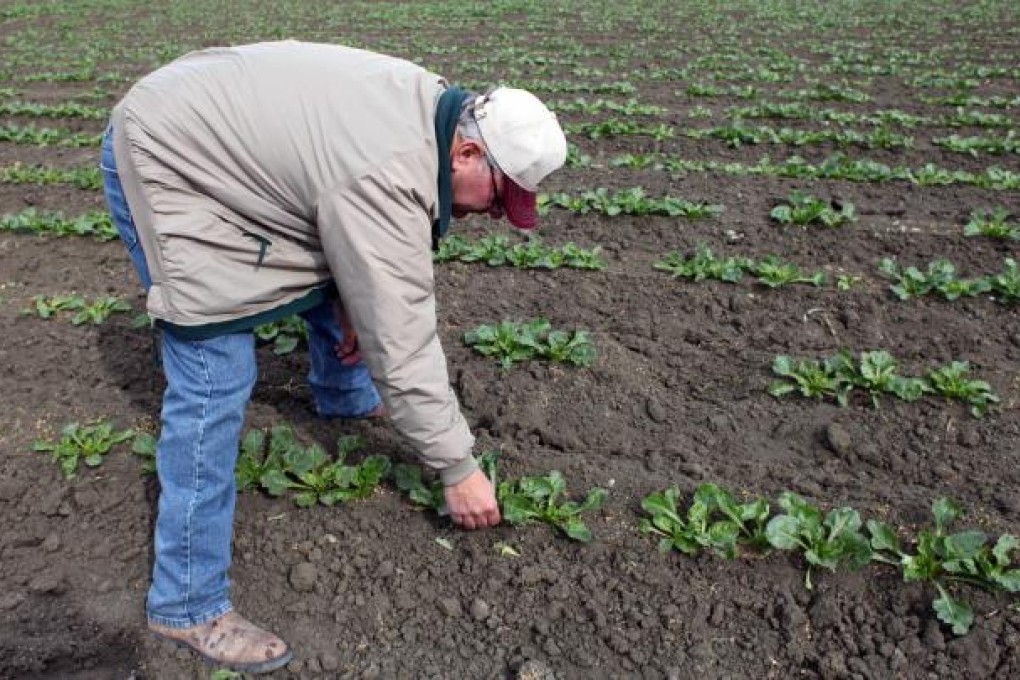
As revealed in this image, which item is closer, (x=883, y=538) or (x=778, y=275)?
(x=883, y=538)

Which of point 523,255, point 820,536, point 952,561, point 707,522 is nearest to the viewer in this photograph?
point 952,561

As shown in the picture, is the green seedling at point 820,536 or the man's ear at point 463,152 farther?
the green seedling at point 820,536

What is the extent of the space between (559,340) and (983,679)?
2.58 metres

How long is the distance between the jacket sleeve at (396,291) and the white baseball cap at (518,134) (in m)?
0.27

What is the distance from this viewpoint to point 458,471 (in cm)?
288

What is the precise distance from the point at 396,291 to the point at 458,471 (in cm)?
73

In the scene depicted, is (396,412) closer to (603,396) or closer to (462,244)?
(603,396)

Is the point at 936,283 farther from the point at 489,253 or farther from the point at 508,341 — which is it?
the point at 489,253

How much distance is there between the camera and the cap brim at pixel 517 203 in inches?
106

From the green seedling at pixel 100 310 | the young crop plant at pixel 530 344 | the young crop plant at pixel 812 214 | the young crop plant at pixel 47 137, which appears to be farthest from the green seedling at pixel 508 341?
the young crop plant at pixel 47 137

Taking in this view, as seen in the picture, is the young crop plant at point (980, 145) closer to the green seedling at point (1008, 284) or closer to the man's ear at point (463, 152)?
the green seedling at point (1008, 284)

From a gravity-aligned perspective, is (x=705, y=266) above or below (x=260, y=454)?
above

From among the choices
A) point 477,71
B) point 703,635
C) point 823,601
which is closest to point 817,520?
point 823,601

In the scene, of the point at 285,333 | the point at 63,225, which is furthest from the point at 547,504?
the point at 63,225
